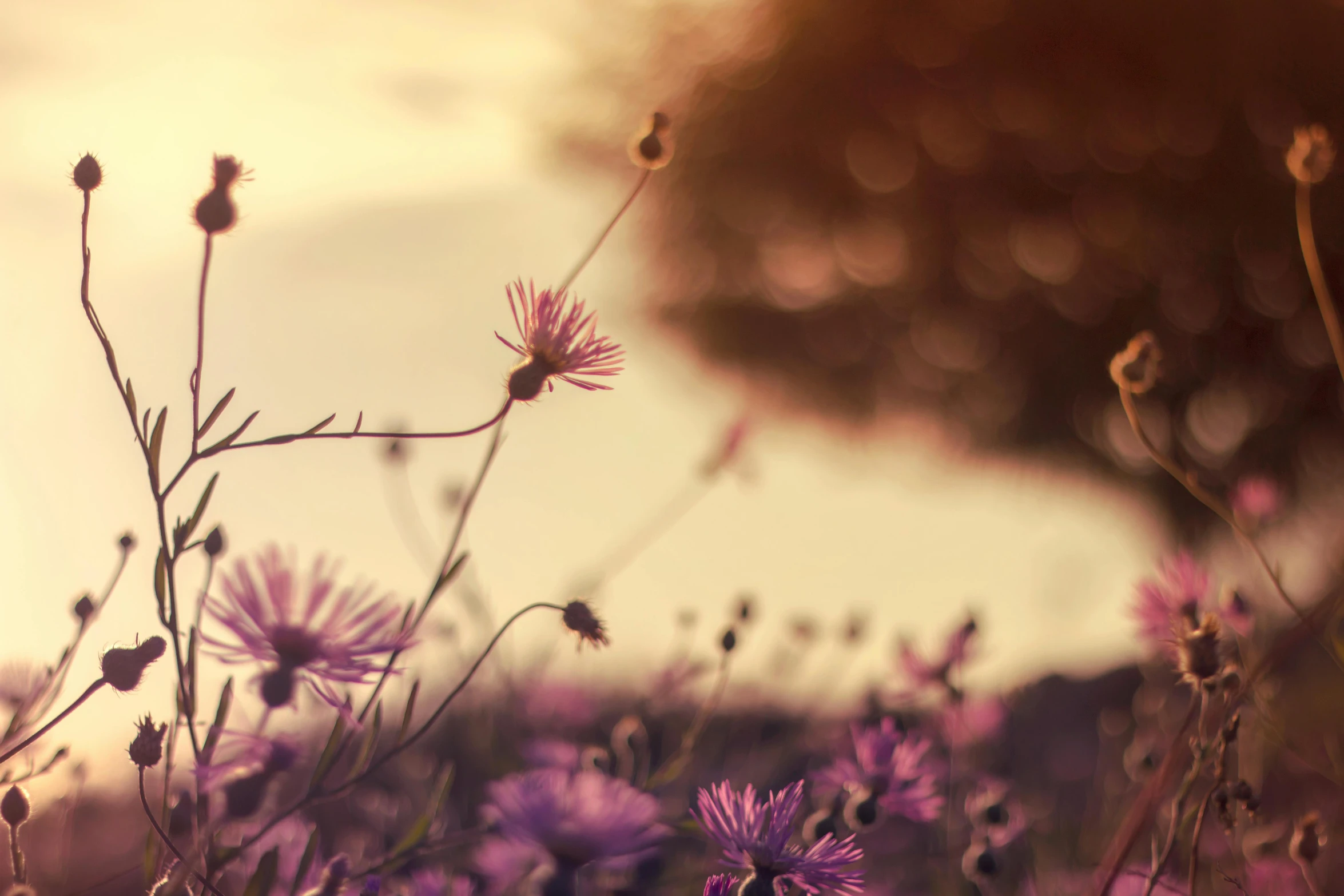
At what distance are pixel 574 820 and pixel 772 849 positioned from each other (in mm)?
202

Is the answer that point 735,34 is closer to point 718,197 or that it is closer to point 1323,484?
point 718,197

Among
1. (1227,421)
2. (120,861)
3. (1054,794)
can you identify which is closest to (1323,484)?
(1227,421)

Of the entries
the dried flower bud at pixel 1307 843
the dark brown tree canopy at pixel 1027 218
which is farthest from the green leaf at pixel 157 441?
the dark brown tree canopy at pixel 1027 218

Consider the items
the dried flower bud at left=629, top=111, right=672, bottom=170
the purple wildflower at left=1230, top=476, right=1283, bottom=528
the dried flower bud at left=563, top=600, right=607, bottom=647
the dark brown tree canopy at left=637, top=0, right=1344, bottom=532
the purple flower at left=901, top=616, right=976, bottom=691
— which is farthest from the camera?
the dark brown tree canopy at left=637, top=0, right=1344, bottom=532

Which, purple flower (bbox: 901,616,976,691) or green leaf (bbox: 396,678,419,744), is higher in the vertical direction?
green leaf (bbox: 396,678,419,744)

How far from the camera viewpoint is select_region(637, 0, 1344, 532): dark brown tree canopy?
23.9 feet

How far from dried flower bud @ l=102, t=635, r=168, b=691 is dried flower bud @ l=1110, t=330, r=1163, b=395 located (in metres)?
1.02

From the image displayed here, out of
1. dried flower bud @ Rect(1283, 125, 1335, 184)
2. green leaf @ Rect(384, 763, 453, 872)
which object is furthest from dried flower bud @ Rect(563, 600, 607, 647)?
dried flower bud @ Rect(1283, 125, 1335, 184)

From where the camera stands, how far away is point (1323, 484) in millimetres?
8195

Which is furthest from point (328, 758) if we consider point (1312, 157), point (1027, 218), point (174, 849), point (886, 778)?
point (1027, 218)

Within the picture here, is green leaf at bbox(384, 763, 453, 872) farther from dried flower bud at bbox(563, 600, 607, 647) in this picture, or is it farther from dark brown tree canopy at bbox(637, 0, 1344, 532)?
dark brown tree canopy at bbox(637, 0, 1344, 532)

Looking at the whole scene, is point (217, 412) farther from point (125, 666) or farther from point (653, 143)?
point (653, 143)

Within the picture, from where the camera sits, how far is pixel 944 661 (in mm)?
1862

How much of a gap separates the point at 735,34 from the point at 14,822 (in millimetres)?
8229
